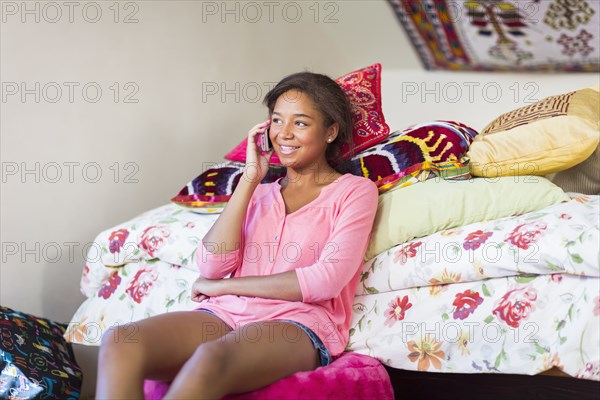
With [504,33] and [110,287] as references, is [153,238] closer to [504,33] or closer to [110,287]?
[110,287]

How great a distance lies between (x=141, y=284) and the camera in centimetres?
212

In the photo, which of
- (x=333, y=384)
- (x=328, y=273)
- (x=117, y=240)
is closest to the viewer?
(x=333, y=384)

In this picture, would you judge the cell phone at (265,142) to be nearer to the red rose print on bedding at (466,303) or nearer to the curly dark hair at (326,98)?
the curly dark hair at (326,98)

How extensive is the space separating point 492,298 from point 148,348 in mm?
683

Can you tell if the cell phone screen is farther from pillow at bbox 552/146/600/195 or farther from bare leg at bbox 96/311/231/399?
pillow at bbox 552/146/600/195

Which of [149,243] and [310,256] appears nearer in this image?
[310,256]

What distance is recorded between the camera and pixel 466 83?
123 inches

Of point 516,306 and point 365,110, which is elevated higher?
point 365,110

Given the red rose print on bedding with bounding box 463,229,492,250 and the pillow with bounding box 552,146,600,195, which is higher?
the pillow with bounding box 552,146,600,195

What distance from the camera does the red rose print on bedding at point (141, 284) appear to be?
2104 mm

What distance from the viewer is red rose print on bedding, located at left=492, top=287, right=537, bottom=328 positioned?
5.20 ft

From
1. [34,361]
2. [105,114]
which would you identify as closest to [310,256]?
[34,361]

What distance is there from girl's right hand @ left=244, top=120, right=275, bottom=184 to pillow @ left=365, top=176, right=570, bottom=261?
0.28 m

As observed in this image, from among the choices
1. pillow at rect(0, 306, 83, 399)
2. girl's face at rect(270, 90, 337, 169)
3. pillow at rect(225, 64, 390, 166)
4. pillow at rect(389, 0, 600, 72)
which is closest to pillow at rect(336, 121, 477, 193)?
pillow at rect(225, 64, 390, 166)
